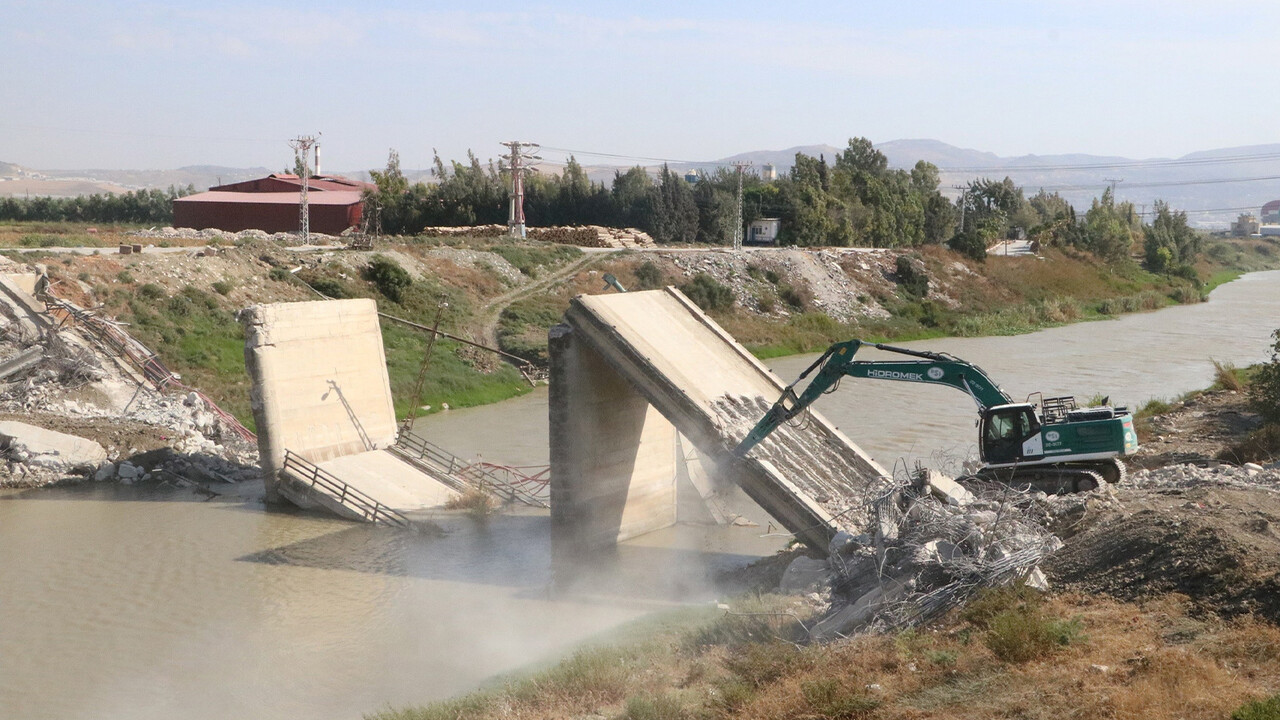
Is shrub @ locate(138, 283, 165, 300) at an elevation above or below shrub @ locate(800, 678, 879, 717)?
above

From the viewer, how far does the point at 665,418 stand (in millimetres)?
18469

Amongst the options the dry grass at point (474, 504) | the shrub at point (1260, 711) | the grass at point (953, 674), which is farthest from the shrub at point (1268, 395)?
the shrub at point (1260, 711)

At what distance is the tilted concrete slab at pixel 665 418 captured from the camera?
16469 mm

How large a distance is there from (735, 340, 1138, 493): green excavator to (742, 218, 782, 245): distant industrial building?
56849 millimetres

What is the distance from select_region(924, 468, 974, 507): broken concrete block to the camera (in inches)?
597

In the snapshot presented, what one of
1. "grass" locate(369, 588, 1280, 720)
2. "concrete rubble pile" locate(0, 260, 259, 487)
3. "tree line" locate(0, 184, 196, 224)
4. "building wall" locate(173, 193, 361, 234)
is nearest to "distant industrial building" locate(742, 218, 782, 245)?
"building wall" locate(173, 193, 361, 234)

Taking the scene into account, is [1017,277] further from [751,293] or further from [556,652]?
[556,652]

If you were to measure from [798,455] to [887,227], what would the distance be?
214 ft

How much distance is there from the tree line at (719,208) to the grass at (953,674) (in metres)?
52.1

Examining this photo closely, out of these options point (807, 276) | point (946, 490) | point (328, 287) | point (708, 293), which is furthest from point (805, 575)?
point (807, 276)

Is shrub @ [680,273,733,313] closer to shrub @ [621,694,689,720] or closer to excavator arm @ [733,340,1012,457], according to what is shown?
excavator arm @ [733,340,1012,457]

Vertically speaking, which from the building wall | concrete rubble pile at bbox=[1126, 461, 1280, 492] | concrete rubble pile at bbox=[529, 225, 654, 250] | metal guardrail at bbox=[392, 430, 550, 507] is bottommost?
metal guardrail at bbox=[392, 430, 550, 507]

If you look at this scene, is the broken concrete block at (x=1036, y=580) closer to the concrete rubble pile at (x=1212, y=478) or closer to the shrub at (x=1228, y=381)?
the concrete rubble pile at (x=1212, y=478)

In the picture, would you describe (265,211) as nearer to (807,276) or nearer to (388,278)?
(388,278)
